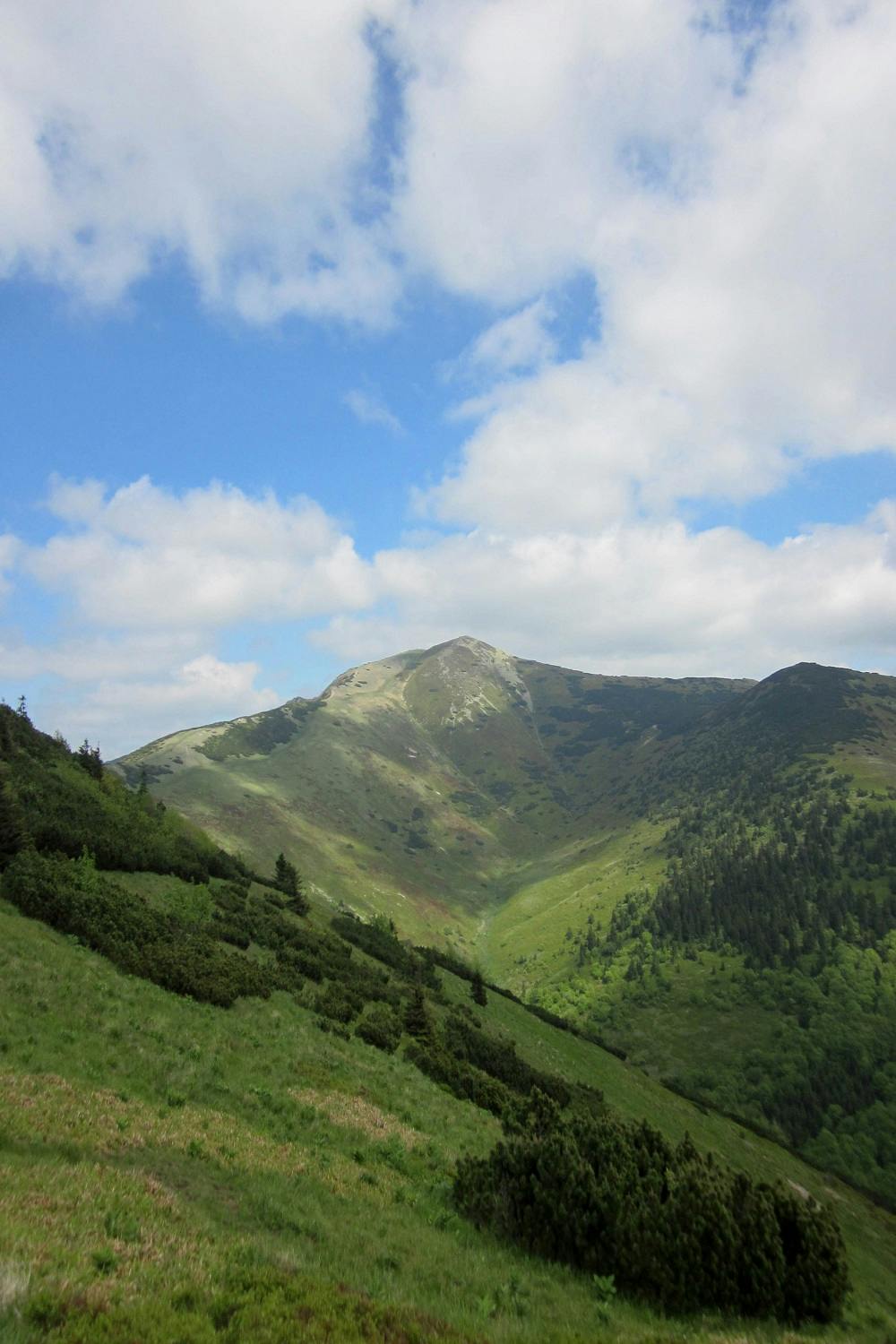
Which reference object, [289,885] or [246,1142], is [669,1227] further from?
[289,885]

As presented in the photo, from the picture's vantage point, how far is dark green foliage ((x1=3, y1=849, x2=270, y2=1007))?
26.7 m

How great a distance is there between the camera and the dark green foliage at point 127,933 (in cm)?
2670

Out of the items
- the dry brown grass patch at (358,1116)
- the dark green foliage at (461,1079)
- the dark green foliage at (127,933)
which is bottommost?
the dark green foliage at (461,1079)

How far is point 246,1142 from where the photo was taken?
52.3 feet

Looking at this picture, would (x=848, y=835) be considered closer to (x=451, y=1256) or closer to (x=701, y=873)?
(x=701, y=873)

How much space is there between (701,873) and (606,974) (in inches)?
2164

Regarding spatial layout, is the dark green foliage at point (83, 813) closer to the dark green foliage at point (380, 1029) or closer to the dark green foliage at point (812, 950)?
the dark green foliage at point (380, 1029)

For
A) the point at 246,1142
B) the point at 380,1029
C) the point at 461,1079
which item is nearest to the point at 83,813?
the point at 380,1029

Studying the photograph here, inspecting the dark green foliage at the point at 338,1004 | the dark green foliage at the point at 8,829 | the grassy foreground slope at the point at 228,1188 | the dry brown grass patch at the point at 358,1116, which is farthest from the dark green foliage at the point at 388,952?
the dark green foliage at the point at 8,829

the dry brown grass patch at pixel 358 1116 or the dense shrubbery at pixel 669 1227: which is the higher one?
the dense shrubbery at pixel 669 1227

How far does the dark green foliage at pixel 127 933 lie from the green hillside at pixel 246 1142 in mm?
128

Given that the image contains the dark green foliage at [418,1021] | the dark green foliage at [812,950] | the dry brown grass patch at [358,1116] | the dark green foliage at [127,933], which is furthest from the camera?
the dark green foliage at [812,950]

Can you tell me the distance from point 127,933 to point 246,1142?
16.3 meters

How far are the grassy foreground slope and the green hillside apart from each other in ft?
0.20
